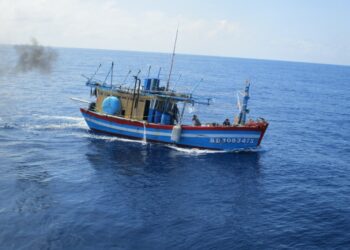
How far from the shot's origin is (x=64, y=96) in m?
91.6

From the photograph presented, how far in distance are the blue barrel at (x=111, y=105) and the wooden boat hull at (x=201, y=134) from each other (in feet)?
3.14

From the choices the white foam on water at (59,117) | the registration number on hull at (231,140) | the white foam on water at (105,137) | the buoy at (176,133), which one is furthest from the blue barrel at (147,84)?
the white foam on water at (59,117)

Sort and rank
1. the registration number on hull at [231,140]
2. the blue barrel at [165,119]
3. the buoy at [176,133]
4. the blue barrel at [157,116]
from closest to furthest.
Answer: the registration number on hull at [231,140]
the buoy at [176,133]
the blue barrel at [165,119]
the blue barrel at [157,116]

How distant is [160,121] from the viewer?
55.2 m

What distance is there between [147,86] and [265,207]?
27062mm

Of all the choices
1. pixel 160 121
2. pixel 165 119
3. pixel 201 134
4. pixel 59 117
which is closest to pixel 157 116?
pixel 160 121

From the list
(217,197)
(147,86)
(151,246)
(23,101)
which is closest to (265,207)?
(217,197)

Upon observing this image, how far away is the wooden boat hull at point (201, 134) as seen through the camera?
51.0 m

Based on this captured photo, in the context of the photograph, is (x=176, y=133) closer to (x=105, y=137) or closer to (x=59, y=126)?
(x=105, y=137)

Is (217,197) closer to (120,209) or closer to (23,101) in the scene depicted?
(120,209)

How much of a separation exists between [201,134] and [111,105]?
1390cm

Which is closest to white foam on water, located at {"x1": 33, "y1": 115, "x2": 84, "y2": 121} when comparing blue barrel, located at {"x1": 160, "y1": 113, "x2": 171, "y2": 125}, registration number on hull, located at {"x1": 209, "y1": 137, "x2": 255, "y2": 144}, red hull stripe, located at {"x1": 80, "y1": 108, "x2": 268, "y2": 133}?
red hull stripe, located at {"x1": 80, "y1": 108, "x2": 268, "y2": 133}

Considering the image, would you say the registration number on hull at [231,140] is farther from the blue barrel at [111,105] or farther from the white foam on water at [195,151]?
the blue barrel at [111,105]

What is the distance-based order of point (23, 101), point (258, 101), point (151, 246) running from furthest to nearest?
point (258, 101)
point (23, 101)
point (151, 246)
